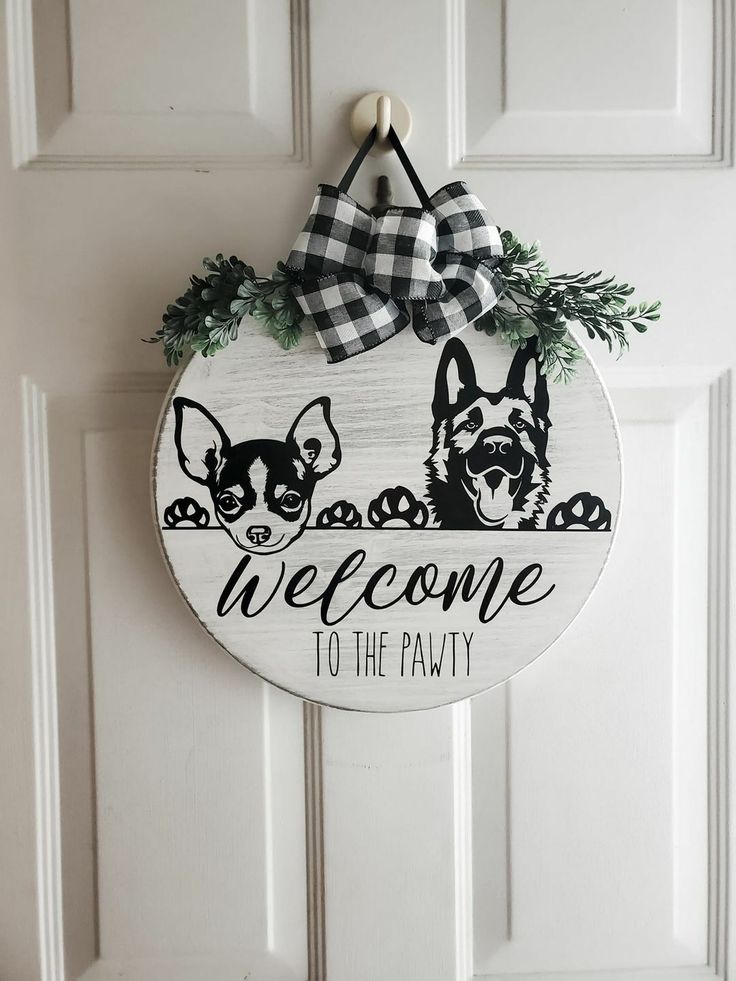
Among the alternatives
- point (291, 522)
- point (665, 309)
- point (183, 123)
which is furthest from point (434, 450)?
point (183, 123)

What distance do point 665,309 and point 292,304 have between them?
35 cm

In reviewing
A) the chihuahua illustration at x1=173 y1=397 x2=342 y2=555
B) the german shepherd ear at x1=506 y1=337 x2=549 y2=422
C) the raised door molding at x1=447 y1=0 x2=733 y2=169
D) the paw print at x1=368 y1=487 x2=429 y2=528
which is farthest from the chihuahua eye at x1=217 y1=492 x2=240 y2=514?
the raised door molding at x1=447 y1=0 x2=733 y2=169

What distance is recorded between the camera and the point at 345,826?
670 mm

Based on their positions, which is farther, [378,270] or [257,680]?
[257,680]

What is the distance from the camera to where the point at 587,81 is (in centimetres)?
64

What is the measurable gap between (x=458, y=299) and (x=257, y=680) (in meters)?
0.39

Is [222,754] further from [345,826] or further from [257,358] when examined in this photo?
→ [257,358]

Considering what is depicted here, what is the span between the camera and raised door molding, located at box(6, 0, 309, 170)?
63cm

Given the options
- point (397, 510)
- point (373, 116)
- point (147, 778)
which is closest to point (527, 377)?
point (397, 510)

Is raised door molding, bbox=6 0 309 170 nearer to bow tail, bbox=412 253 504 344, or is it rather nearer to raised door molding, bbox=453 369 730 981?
bow tail, bbox=412 253 504 344

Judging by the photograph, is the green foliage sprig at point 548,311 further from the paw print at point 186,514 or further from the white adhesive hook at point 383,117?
the paw print at point 186,514

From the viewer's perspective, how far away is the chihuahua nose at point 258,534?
0.62 m

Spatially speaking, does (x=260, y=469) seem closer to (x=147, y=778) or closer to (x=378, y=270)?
(x=378, y=270)

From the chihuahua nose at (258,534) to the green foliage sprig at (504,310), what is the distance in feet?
0.50
